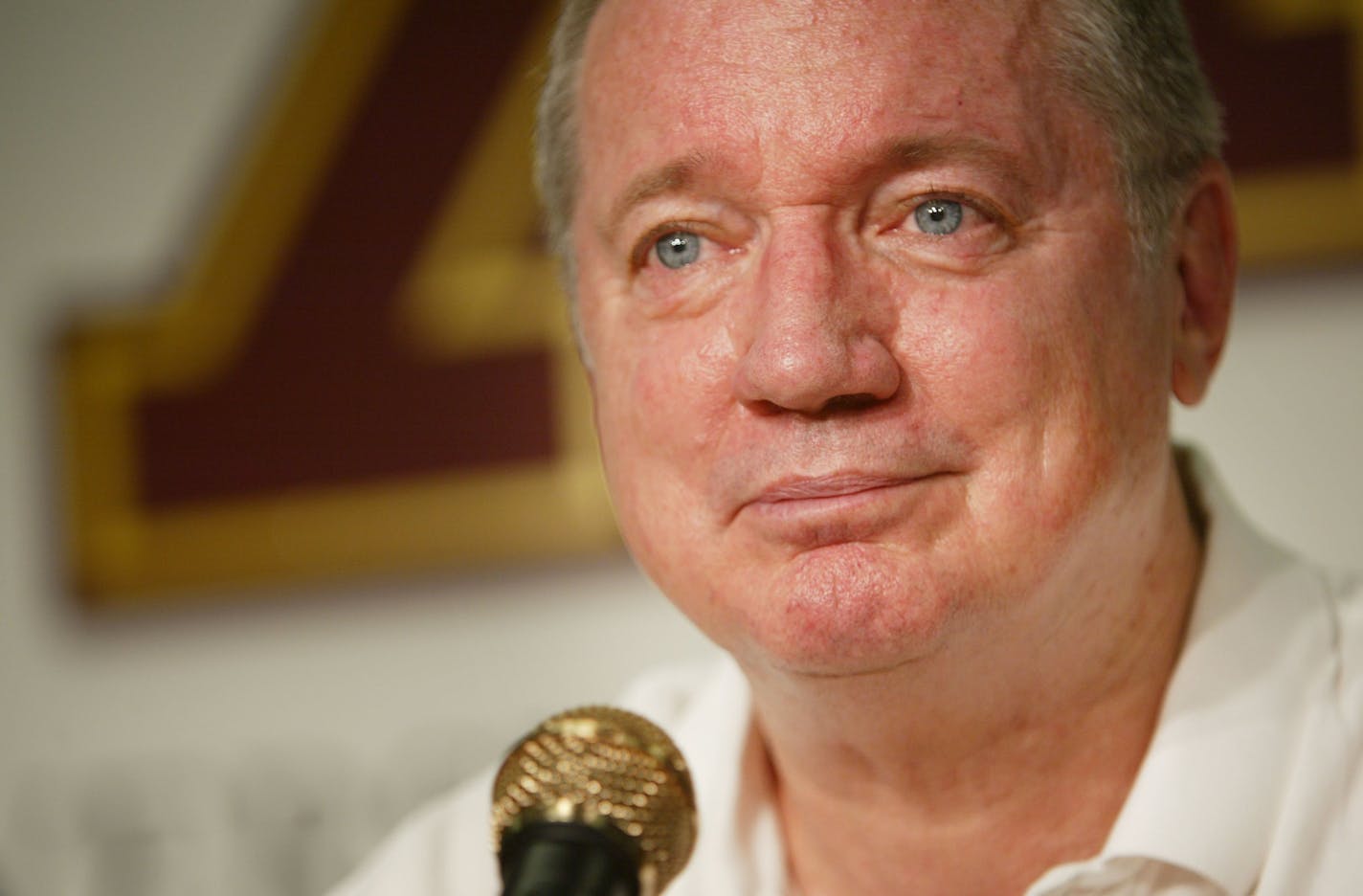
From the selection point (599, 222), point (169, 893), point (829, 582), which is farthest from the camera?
point (169, 893)

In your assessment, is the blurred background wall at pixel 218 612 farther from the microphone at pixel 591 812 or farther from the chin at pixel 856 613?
the microphone at pixel 591 812

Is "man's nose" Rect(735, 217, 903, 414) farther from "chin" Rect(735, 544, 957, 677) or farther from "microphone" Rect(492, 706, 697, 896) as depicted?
"microphone" Rect(492, 706, 697, 896)

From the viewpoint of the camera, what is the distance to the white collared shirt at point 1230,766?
126 cm

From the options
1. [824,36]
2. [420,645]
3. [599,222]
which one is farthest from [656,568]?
[420,645]

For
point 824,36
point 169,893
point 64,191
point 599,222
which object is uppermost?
point 64,191

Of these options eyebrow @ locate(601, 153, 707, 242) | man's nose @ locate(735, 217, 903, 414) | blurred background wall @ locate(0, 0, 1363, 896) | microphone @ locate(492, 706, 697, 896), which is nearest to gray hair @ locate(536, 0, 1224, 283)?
eyebrow @ locate(601, 153, 707, 242)

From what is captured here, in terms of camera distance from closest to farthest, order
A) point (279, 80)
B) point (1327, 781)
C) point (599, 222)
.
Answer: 1. point (1327, 781)
2. point (599, 222)
3. point (279, 80)

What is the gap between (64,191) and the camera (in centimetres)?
316

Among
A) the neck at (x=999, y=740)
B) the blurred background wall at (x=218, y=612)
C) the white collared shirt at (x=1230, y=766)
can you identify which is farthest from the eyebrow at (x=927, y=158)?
the blurred background wall at (x=218, y=612)

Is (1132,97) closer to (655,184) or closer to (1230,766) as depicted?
(655,184)

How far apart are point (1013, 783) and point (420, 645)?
5.78 feet

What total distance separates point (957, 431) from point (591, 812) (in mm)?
445

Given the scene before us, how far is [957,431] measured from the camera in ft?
3.88

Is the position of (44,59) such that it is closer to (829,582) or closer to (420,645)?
(420,645)
